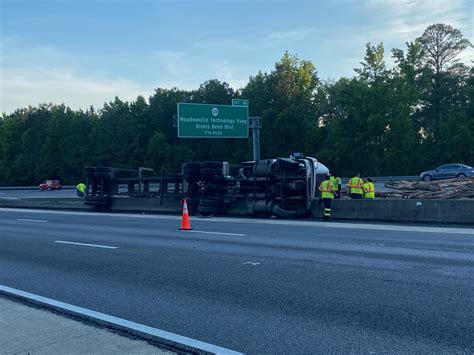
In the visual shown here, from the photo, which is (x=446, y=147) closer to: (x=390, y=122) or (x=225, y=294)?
(x=390, y=122)

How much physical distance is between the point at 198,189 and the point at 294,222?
5.49 m

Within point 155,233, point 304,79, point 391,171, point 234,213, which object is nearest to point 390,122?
point 391,171

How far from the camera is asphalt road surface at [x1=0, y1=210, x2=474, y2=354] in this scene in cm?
562

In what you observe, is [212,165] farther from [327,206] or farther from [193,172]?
[327,206]

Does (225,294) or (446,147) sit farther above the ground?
(446,147)

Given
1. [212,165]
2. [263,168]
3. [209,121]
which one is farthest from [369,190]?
[209,121]

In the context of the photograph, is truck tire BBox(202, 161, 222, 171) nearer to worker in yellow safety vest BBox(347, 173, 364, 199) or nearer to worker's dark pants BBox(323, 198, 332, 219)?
worker's dark pants BBox(323, 198, 332, 219)

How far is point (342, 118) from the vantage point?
2324 inches

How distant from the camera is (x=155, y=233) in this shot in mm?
15828

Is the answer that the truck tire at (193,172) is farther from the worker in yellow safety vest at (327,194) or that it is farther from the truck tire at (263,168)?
the worker in yellow safety vest at (327,194)

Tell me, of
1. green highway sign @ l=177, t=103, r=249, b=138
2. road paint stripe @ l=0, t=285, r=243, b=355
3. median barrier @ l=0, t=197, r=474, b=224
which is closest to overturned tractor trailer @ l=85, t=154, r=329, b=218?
median barrier @ l=0, t=197, r=474, b=224

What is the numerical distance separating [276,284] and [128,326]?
2707 mm

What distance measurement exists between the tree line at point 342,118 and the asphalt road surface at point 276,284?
43077mm

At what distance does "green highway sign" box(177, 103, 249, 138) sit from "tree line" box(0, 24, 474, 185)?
31011 millimetres
